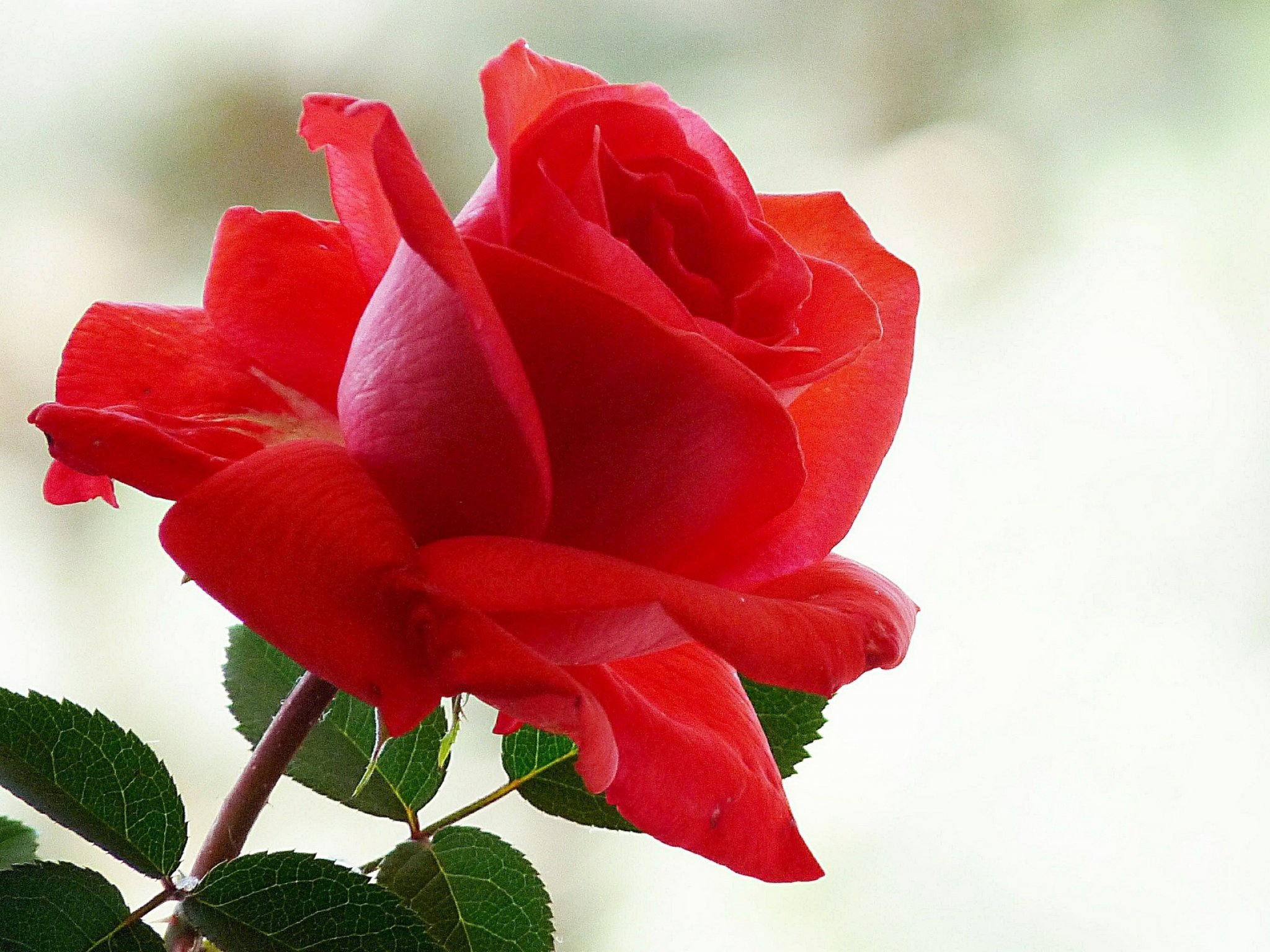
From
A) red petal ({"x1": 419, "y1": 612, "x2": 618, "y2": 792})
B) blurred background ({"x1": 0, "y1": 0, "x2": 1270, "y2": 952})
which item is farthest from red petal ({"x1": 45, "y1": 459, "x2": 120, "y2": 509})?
blurred background ({"x1": 0, "y1": 0, "x2": 1270, "y2": 952})

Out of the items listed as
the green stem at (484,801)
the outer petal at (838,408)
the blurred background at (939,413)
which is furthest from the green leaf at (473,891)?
the blurred background at (939,413)

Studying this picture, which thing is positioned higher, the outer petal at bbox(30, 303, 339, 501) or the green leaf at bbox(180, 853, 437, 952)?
the outer petal at bbox(30, 303, 339, 501)

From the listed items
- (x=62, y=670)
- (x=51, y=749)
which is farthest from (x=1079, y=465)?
(x=51, y=749)

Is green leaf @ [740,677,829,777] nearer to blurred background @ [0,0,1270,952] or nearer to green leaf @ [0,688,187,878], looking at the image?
green leaf @ [0,688,187,878]

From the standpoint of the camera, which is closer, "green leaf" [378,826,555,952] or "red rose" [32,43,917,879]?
"red rose" [32,43,917,879]

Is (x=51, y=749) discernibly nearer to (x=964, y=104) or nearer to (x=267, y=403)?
(x=267, y=403)

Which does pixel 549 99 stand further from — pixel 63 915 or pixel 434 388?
pixel 63 915

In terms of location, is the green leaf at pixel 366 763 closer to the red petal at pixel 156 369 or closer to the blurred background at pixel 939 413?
the red petal at pixel 156 369

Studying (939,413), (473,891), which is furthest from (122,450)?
(939,413)
